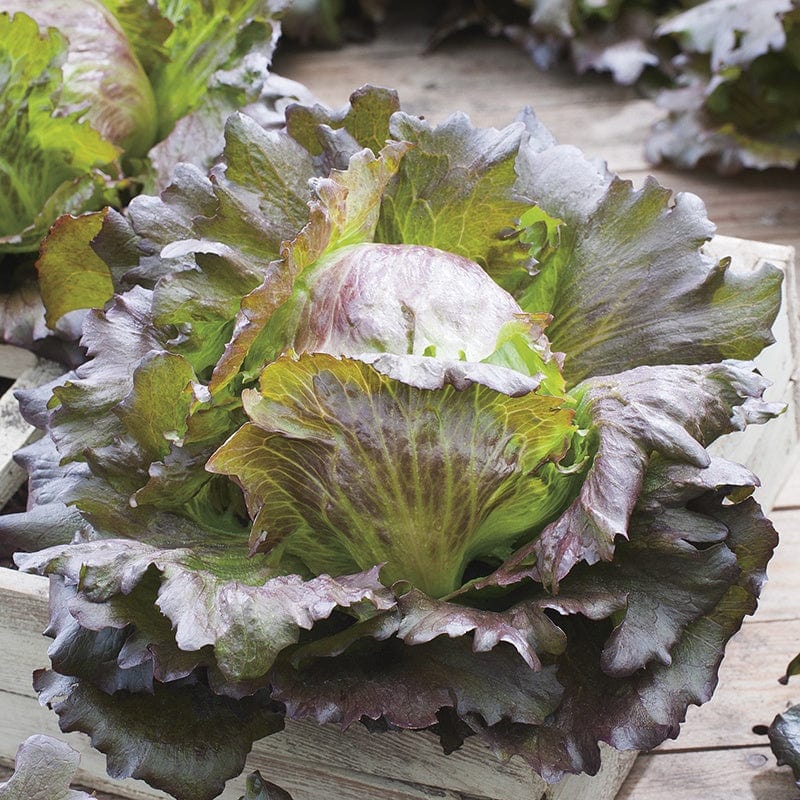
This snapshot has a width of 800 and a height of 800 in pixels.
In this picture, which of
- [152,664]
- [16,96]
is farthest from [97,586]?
[16,96]

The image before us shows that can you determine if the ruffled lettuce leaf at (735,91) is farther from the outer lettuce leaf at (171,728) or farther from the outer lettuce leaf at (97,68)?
the outer lettuce leaf at (171,728)

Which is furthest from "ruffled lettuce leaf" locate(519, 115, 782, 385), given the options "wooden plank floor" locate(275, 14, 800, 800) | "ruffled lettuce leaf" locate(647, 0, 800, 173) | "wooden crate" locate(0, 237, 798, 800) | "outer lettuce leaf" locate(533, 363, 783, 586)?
"ruffled lettuce leaf" locate(647, 0, 800, 173)

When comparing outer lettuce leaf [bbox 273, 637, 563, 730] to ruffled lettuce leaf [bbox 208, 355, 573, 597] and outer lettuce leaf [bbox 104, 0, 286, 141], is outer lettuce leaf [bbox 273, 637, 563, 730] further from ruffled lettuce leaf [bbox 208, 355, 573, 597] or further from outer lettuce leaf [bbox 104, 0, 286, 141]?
outer lettuce leaf [bbox 104, 0, 286, 141]

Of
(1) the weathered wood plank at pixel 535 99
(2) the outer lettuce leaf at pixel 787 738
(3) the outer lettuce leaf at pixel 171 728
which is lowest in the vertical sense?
(2) the outer lettuce leaf at pixel 787 738

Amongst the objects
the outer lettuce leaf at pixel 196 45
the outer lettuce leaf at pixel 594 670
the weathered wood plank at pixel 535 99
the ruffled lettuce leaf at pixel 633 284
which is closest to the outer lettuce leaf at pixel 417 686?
the outer lettuce leaf at pixel 594 670

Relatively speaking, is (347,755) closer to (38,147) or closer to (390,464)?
(390,464)

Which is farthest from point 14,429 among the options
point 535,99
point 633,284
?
point 535,99

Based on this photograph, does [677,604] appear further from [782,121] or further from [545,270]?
[782,121]

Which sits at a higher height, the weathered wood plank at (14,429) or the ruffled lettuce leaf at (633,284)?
the ruffled lettuce leaf at (633,284)
